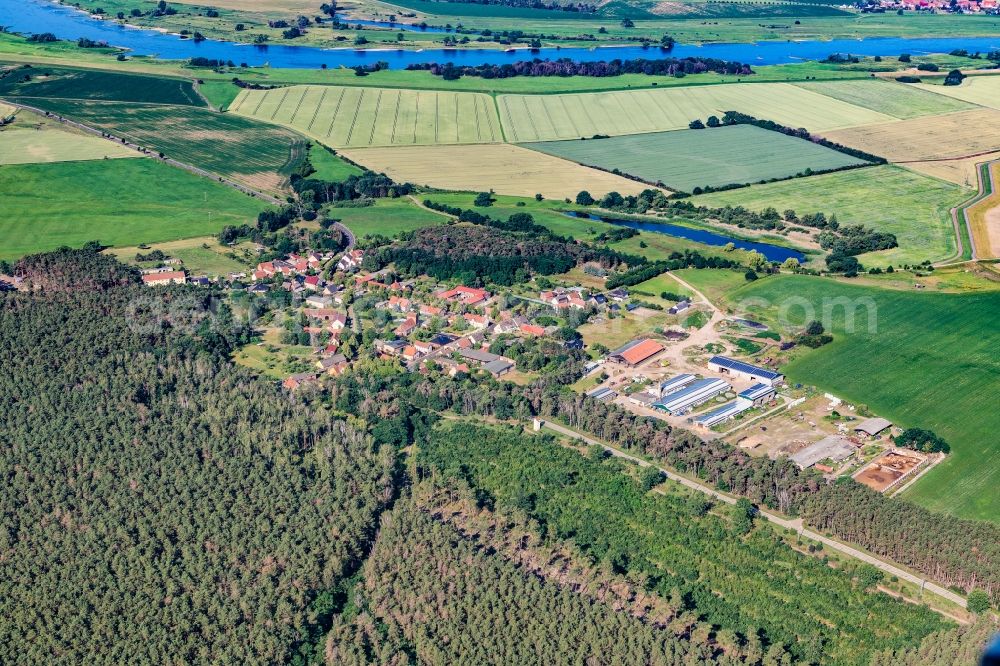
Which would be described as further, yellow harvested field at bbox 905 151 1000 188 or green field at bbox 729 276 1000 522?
yellow harvested field at bbox 905 151 1000 188

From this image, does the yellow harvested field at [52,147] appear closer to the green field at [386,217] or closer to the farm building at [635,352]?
the green field at [386,217]

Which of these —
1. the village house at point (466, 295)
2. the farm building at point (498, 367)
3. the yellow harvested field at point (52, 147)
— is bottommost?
the farm building at point (498, 367)

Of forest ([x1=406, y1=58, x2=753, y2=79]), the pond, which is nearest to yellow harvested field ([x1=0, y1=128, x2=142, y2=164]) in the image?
the pond

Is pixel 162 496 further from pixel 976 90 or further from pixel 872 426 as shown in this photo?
pixel 976 90

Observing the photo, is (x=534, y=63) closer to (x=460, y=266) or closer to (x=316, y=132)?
(x=316, y=132)

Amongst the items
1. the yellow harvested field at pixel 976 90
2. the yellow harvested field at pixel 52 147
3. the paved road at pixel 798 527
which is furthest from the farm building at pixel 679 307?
the yellow harvested field at pixel 976 90

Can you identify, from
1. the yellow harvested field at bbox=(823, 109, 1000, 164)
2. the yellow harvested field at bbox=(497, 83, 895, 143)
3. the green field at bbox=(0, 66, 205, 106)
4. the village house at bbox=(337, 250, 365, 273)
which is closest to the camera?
the village house at bbox=(337, 250, 365, 273)

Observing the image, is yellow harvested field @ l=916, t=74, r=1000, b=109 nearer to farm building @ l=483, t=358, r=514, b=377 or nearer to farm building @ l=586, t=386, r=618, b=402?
farm building @ l=586, t=386, r=618, b=402
